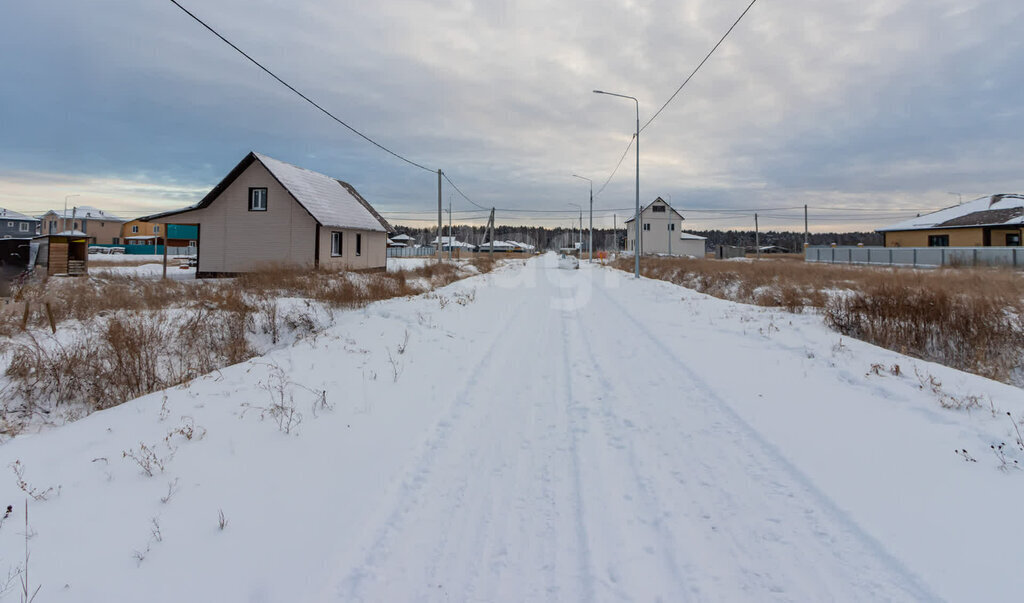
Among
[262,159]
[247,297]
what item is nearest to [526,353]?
[247,297]

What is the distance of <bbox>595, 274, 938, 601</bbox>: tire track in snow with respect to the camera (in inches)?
105

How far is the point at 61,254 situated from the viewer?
3062cm

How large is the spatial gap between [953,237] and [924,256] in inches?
295

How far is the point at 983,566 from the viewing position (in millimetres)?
2777

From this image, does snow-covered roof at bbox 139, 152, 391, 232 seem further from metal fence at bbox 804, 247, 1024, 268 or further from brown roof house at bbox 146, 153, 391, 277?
metal fence at bbox 804, 247, 1024, 268

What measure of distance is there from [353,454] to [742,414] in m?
4.12

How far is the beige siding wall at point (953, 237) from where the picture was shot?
4091 centimetres

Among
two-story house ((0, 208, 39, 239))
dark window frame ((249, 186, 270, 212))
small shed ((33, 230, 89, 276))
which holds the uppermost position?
two-story house ((0, 208, 39, 239))

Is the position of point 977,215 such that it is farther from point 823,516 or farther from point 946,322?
point 823,516

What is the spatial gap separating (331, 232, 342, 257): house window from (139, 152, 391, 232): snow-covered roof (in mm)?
949

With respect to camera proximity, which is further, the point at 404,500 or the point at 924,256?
the point at 924,256

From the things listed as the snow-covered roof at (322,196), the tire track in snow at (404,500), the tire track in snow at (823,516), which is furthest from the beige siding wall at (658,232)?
the tire track in snow at (404,500)

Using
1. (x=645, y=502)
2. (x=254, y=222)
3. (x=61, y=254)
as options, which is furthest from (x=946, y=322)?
(x=61, y=254)

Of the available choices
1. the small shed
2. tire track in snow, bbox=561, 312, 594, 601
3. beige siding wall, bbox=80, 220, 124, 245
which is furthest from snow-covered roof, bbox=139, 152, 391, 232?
beige siding wall, bbox=80, 220, 124, 245
